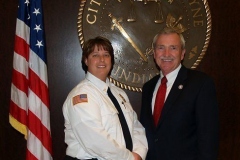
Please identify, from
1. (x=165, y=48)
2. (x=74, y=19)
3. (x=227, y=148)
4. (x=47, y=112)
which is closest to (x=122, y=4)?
(x=74, y=19)

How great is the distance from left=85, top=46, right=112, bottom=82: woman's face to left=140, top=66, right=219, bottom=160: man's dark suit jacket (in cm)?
43

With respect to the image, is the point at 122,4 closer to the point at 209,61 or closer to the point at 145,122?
the point at 209,61

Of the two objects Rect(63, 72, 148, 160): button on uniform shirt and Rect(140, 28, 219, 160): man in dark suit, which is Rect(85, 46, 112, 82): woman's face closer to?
Rect(63, 72, 148, 160): button on uniform shirt

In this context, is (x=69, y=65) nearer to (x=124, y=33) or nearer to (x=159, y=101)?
(x=124, y=33)

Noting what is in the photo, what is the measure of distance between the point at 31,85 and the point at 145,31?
107cm

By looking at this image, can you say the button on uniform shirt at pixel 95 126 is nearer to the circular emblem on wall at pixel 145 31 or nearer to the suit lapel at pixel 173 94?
the suit lapel at pixel 173 94

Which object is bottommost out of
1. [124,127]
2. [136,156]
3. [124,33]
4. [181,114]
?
[136,156]

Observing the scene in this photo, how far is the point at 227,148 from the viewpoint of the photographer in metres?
3.00

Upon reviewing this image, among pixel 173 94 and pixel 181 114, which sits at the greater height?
pixel 173 94

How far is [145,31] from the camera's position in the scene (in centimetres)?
291

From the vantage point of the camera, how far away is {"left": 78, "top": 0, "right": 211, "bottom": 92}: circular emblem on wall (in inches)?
113

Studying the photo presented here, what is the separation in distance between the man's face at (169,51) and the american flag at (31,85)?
0.96 metres

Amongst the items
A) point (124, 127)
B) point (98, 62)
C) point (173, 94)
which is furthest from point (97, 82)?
point (173, 94)

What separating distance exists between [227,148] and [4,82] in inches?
80.6
